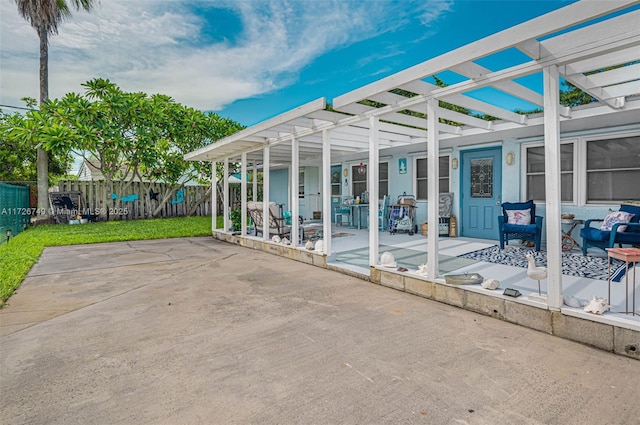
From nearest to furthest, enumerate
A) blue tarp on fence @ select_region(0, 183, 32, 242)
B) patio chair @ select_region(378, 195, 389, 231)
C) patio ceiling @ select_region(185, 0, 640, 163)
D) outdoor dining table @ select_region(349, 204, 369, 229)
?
1. patio ceiling @ select_region(185, 0, 640, 163)
2. blue tarp on fence @ select_region(0, 183, 32, 242)
3. patio chair @ select_region(378, 195, 389, 231)
4. outdoor dining table @ select_region(349, 204, 369, 229)

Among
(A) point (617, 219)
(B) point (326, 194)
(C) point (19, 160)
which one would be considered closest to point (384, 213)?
(B) point (326, 194)

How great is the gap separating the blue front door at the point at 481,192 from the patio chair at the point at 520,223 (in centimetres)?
96

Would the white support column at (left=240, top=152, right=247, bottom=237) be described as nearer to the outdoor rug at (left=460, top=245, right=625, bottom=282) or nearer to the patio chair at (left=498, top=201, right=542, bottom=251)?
the outdoor rug at (left=460, top=245, right=625, bottom=282)

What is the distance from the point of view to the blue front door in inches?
298

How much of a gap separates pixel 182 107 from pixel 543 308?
48.4 ft

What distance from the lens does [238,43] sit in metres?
13.5

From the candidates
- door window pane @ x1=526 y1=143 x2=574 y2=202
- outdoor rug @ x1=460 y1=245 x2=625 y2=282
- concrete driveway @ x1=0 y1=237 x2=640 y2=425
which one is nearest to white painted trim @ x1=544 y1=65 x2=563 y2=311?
concrete driveway @ x1=0 y1=237 x2=640 y2=425

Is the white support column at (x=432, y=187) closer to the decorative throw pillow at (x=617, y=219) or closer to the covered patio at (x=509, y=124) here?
the covered patio at (x=509, y=124)

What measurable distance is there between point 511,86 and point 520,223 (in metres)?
3.49

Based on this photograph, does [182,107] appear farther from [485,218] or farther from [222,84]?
[485,218]

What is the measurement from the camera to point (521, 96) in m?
3.93

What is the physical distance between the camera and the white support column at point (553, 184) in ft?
9.47

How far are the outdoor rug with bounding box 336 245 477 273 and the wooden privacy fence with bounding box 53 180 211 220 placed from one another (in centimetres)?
1178

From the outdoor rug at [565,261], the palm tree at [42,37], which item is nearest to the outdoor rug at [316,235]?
the outdoor rug at [565,261]
